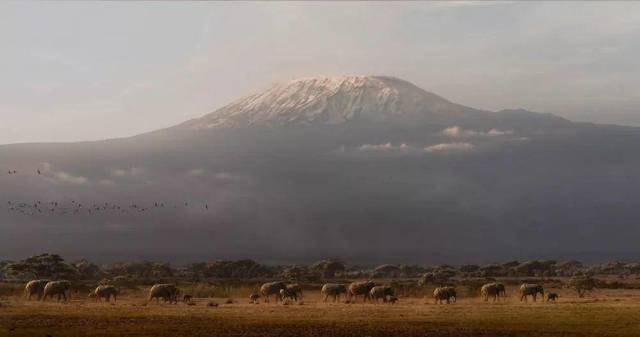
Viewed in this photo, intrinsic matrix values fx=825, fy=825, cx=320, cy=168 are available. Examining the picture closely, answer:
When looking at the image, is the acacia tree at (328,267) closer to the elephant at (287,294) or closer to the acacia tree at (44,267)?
the acacia tree at (44,267)

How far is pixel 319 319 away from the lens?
46875mm

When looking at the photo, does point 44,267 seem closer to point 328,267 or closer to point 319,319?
point 328,267

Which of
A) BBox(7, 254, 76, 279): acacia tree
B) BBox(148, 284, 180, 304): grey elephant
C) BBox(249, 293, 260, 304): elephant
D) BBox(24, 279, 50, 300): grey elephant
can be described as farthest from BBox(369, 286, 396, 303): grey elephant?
BBox(7, 254, 76, 279): acacia tree

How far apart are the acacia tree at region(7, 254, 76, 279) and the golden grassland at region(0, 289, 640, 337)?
50.0 metres

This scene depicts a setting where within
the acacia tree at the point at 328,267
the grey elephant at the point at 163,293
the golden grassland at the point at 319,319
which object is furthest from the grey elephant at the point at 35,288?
the acacia tree at the point at 328,267

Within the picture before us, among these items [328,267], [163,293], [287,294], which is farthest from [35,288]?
[328,267]

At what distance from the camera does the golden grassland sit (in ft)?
130

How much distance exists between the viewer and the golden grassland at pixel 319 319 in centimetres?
3966

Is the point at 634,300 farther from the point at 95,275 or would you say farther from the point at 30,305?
the point at 95,275

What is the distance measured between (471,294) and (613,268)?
104 metres

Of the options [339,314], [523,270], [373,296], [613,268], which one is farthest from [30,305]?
[613,268]

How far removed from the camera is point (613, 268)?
169 meters

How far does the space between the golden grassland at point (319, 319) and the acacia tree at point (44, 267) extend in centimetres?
5003

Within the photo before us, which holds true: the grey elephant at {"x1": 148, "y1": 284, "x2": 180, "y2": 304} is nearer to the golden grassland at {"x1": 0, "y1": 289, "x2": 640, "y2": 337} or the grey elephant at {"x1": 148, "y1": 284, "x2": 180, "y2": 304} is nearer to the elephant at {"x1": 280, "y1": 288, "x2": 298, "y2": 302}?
the golden grassland at {"x1": 0, "y1": 289, "x2": 640, "y2": 337}
